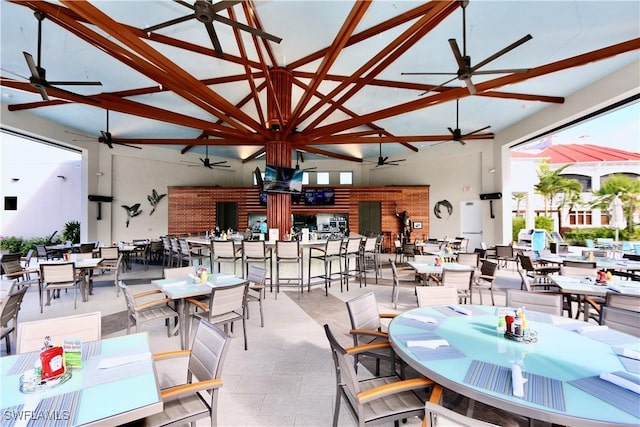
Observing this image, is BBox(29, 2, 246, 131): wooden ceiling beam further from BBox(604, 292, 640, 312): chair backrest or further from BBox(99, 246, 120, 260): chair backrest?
BBox(604, 292, 640, 312): chair backrest

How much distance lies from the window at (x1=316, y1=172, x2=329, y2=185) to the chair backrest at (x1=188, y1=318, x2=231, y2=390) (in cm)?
1251

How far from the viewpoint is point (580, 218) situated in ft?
44.3

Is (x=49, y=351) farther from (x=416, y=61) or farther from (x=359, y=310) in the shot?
(x=416, y=61)

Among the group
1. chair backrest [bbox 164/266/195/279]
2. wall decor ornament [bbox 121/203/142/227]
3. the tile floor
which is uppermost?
wall decor ornament [bbox 121/203/142/227]

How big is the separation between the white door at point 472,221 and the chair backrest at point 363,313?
1047 cm

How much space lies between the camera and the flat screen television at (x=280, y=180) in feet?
23.0

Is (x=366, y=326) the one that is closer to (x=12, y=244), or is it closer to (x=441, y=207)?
(x=441, y=207)

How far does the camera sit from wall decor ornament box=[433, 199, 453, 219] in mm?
12031

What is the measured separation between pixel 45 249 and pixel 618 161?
2300 centimetres

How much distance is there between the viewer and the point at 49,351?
1527 millimetres

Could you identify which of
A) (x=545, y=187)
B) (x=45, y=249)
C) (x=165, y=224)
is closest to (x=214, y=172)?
(x=165, y=224)

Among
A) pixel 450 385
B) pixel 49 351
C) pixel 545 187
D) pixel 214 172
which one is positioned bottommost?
pixel 450 385

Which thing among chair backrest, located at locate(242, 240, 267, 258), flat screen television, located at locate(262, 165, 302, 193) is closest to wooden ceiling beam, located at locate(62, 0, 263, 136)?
flat screen television, located at locate(262, 165, 302, 193)

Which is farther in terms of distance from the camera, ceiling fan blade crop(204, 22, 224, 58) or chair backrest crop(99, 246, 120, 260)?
chair backrest crop(99, 246, 120, 260)
